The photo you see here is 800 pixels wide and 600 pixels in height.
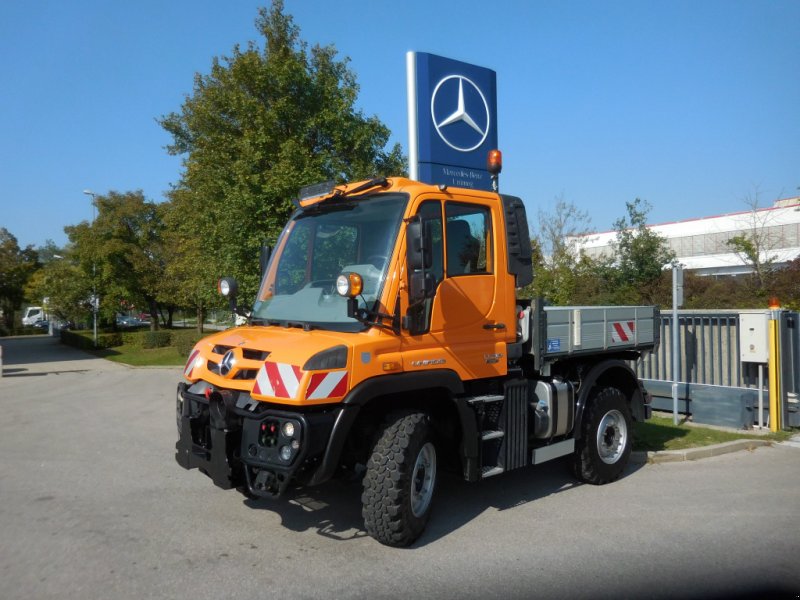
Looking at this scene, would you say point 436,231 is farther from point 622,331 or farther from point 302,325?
point 622,331

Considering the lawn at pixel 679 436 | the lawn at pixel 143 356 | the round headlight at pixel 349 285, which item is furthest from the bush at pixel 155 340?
the round headlight at pixel 349 285

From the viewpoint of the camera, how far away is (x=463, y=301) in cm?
541

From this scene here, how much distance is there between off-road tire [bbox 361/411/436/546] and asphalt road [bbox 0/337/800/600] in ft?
0.68

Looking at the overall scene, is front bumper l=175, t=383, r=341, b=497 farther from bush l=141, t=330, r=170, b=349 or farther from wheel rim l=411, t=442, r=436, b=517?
bush l=141, t=330, r=170, b=349

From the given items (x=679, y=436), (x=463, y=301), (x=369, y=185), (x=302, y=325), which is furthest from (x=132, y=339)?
(x=463, y=301)

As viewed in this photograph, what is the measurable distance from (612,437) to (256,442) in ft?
14.5

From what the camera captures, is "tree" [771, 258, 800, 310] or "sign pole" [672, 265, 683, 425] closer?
"sign pole" [672, 265, 683, 425]

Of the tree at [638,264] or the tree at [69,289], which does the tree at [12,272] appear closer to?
Answer: the tree at [69,289]

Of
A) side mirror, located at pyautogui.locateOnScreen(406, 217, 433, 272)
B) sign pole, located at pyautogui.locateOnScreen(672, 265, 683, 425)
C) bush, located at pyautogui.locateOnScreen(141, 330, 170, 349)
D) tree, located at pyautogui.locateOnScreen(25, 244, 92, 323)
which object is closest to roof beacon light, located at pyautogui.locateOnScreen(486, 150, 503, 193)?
side mirror, located at pyautogui.locateOnScreen(406, 217, 433, 272)

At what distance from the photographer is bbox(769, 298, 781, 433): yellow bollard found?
31.2ft

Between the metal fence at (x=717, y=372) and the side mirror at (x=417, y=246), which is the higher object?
the side mirror at (x=417, y=246)

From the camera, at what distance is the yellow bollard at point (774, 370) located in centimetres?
951

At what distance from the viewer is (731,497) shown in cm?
641

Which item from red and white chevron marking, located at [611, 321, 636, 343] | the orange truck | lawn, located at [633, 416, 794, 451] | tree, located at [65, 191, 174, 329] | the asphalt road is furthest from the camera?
tree, located at [65, 191, 174, 329]
